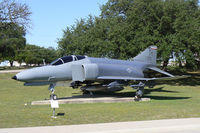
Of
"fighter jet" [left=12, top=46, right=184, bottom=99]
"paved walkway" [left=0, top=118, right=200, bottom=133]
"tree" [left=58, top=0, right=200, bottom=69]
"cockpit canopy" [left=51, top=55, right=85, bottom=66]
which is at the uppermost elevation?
"tree" [left=58, top=0, right=200, bottom=69]

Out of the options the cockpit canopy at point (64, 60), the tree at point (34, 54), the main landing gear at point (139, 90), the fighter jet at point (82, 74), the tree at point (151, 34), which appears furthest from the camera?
the tree at point (34, 54)

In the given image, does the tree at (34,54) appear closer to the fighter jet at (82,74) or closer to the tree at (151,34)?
the tree at (151,34)

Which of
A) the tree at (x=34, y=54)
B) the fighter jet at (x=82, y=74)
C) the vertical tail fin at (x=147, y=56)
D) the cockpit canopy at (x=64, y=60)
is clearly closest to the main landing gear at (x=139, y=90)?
the fighter jet at (x=82, y=74)

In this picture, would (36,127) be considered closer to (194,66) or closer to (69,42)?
(194,66)

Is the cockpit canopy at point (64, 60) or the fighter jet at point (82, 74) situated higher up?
the cockpit canopy at point (64, 60)

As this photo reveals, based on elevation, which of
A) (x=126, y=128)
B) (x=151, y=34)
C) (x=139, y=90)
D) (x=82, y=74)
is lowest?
(x=126, y=128)

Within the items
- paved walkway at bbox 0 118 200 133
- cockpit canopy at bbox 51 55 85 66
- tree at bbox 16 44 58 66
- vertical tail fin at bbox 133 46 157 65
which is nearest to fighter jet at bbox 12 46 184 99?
cockpit canopy at bbox 51 55 85 66

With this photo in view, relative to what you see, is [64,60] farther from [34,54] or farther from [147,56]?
[34,54]

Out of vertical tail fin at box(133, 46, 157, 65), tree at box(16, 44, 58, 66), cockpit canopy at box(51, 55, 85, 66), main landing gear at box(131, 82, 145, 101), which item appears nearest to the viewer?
cockpit canopy at box(51, 55, 85, 66)

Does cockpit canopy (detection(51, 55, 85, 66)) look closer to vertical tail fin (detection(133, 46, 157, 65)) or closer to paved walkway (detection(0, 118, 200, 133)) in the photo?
vertical tail fin (detection(133, 46, 157, 65))

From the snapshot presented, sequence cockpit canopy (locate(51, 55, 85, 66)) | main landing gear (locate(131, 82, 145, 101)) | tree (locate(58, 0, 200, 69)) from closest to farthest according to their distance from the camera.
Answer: cockpit canopy (locate(51, 55, 85, 66))
main landing gear (locate(131, 82, 145, 101))
tree (locate(58, 0, 200, 69))

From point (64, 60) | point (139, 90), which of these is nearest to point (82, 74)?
point (64, 60)

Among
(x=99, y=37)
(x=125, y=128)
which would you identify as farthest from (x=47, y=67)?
(x=99, y=37)

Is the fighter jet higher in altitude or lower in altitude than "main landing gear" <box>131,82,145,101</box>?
higher
